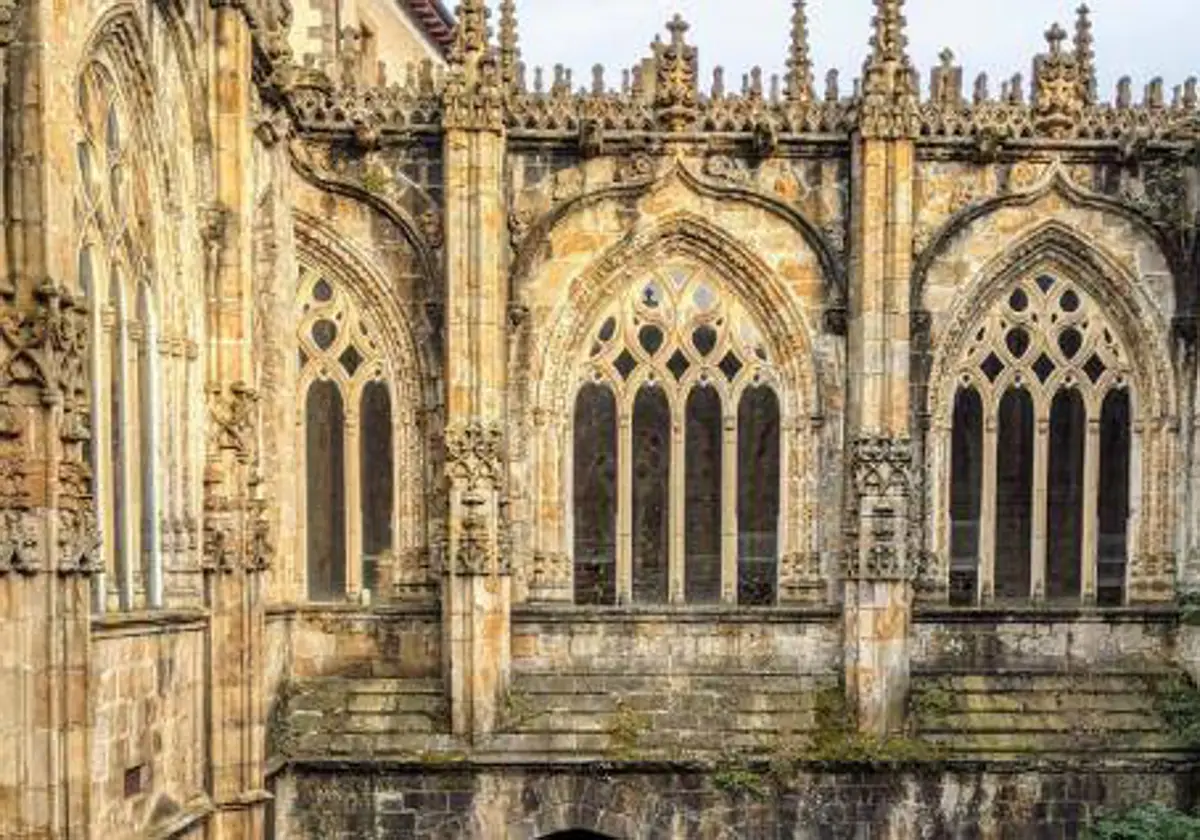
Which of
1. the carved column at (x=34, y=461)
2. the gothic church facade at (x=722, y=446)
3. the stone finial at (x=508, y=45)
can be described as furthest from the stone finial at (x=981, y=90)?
the carved column at (x=34, y=461)

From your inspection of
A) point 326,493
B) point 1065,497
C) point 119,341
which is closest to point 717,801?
point 1065,497

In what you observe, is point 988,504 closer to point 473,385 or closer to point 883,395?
point 883,395

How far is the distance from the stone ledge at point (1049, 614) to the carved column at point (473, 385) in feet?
16.4

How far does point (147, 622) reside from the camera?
1045 centimetres

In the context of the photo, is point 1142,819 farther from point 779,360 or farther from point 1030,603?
point 779,360

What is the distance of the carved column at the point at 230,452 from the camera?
12016mm

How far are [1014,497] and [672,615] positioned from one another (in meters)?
4.32

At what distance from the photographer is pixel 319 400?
1577cm

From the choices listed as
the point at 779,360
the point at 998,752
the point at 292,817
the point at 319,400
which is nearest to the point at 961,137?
the point at 779,360

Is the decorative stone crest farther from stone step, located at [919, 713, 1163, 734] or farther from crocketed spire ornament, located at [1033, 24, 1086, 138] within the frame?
crocketed spire ornament, located at [1033, 24, 1086, 138]

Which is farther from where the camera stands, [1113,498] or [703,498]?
[1113,498]

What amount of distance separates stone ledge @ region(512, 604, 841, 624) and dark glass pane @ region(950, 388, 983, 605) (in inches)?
66.0

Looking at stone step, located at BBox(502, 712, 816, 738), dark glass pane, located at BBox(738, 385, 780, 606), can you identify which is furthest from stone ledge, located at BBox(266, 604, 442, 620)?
dark glass pane, located at BBox(738, 385, 780, 606)

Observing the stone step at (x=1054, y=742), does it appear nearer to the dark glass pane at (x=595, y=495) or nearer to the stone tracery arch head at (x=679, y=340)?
the dark glass pane at (x=595, y=495)
